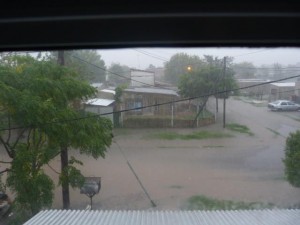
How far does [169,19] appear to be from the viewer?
2.45 ft

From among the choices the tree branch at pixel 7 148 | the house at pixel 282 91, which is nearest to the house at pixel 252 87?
the house at pixel 282 91

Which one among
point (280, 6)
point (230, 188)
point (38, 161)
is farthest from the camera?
point (38, 161)

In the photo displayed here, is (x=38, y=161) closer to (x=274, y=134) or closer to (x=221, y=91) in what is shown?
(x=221, y=91)

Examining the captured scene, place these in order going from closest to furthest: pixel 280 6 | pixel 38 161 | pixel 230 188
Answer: pixel 280 6, pixel 230 188, pixel 38 161

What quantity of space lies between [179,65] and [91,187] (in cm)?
49

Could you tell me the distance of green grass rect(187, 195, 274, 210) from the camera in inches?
42.3

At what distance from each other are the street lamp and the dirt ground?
Result: 0.05ft

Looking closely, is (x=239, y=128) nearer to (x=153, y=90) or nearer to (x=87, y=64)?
(x=153, y=90)

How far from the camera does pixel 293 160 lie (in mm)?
1070

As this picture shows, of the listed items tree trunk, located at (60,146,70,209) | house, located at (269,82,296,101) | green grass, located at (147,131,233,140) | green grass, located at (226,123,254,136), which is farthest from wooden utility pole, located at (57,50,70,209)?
house, located at (269,82,296,101)

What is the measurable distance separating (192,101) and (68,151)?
48 centimetres

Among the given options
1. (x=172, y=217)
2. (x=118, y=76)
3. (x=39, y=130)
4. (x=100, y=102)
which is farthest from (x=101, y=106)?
(x=172, y=217)

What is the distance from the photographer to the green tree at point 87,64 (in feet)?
3.20

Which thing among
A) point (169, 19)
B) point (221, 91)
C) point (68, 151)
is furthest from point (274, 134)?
point (68, 151)
